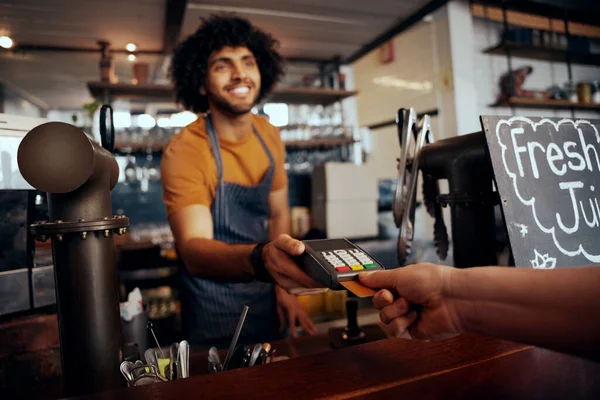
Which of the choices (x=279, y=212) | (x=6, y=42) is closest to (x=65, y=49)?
(x=6, y=42)

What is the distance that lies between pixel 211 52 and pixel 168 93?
1.86 m

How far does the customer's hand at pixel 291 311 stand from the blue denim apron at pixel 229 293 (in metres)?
0.07

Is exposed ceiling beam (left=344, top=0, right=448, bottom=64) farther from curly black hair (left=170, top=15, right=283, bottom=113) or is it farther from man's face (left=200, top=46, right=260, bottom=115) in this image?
man's face (left=200, top=46, right=260, bottom=115)

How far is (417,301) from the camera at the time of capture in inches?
22.5

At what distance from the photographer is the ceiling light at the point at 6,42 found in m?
3.27

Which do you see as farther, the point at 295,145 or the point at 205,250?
the point at 295,145

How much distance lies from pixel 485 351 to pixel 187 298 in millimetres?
1170

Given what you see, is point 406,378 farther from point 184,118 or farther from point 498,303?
point 184,118

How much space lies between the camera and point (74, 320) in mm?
630

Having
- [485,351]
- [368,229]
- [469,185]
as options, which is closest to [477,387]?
[485,351]

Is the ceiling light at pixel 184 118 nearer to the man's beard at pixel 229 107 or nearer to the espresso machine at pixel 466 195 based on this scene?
the man's beard at pixel 229 107

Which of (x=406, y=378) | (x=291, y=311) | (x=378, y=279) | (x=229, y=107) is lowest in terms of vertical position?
(x=291, y=311)

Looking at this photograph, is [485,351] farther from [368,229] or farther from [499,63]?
[499,63]

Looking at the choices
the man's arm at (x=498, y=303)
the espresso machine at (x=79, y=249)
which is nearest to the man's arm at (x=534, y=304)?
the man's arm at (x=498, y=303)
